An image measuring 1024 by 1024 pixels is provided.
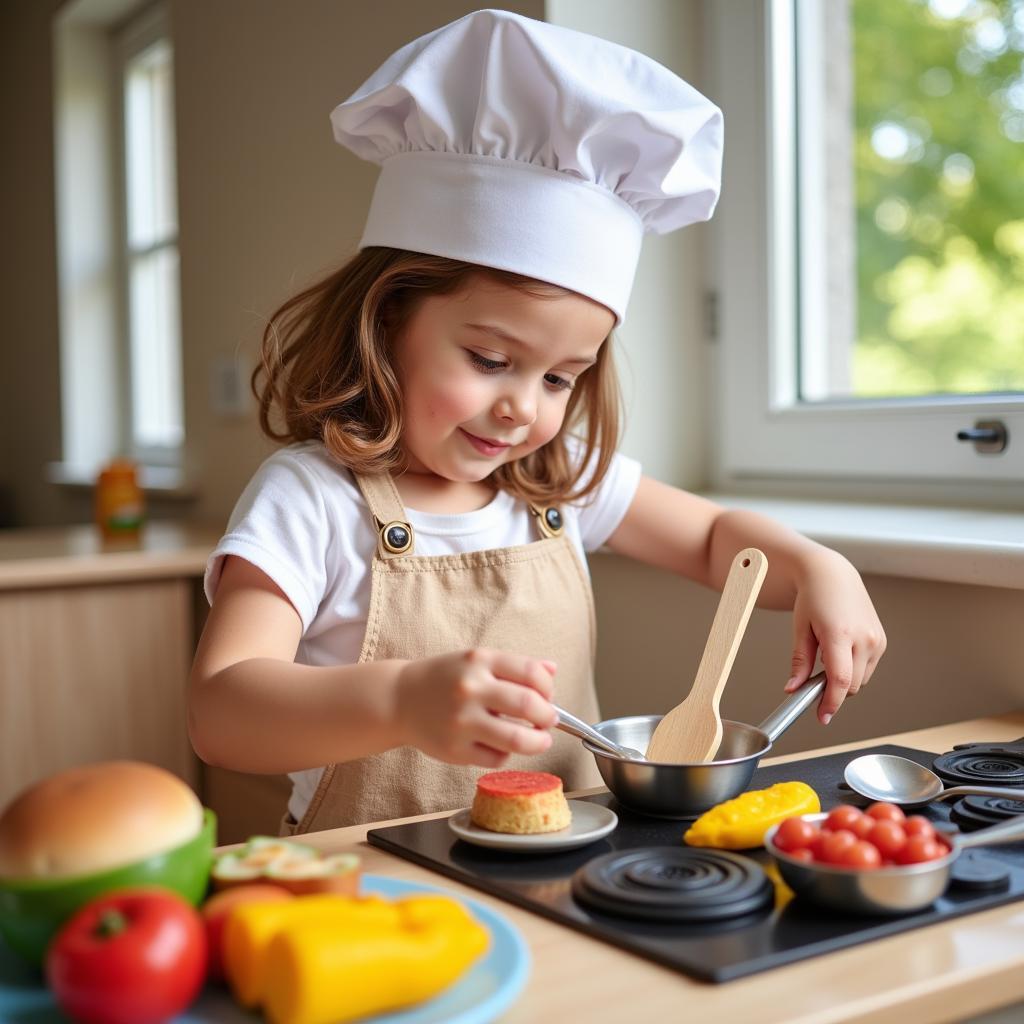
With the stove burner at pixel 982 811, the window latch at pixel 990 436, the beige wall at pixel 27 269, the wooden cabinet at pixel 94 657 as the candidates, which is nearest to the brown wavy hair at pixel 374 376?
the window latch at pixel 990 436

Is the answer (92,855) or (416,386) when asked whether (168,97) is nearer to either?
(416,386)

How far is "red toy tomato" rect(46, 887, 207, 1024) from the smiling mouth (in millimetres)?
628

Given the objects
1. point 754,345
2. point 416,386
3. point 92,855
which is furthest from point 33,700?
point 92,855

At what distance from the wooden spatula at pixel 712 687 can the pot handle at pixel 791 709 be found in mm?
37

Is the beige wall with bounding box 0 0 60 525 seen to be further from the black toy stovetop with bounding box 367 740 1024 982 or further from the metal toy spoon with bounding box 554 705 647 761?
the black toy stovetop with bounding box 367 740 1024 982

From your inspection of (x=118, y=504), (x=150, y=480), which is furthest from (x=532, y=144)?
(x=150, y=480)

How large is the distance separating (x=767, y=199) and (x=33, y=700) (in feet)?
4.08

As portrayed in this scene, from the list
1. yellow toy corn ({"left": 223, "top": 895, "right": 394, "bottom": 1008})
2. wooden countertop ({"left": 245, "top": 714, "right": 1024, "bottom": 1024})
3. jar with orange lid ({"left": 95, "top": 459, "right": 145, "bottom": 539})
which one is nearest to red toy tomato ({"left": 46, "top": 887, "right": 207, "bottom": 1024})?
yellow toy corn ({"left": 223, "top": 895, "right": 394, "bottom": 1008})

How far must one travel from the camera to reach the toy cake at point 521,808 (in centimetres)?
73

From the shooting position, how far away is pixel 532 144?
1.01 m

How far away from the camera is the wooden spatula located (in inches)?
35.6

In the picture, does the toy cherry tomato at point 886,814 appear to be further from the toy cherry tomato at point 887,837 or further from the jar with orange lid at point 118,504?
the jar with orange lid at point 118,504

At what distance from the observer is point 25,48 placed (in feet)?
11.3

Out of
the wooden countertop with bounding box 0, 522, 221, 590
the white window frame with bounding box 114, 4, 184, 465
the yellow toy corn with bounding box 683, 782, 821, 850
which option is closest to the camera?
the yellow toy corn with bounding box 683, 782, 821, 850
